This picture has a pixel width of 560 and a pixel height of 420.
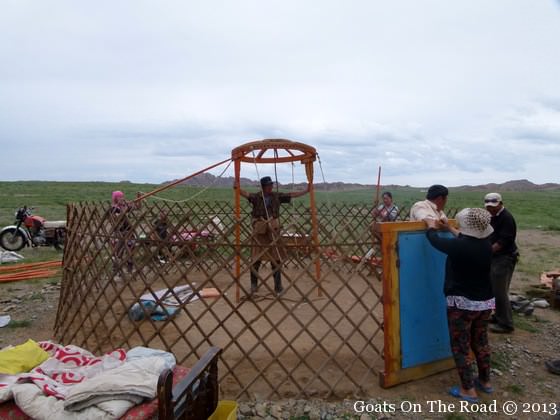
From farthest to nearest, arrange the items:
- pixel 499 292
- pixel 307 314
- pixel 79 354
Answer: pixel 307 314 → pixel 499 292 → pixel 79 354

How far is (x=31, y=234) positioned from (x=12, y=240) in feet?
1.00

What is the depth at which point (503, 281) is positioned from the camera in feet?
10.9

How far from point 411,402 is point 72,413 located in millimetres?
1801

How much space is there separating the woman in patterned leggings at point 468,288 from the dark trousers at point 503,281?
1.03 m

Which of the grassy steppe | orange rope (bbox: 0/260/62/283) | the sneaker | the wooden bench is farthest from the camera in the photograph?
the grassy steppe

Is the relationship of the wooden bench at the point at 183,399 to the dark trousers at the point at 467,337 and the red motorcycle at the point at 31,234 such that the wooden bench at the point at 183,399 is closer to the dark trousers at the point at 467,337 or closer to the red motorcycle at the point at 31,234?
the dark trousers at the point at 467,337

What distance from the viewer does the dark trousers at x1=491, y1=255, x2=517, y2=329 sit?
3268mm

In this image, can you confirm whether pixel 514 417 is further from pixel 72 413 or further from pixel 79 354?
pixel 79 354

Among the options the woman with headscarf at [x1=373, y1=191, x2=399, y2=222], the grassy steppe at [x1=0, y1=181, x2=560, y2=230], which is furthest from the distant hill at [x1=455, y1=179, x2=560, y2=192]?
the woman with headscarf at [x1=373, y1=191, x2=399, y2=222]

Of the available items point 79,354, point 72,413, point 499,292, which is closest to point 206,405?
point 72,413

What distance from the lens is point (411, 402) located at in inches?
95.7

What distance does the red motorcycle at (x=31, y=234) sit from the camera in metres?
7.27

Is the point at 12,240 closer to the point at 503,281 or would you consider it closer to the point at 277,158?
the point at 277,158

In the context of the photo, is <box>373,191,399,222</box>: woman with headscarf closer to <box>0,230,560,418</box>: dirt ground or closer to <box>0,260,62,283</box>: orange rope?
<box>0,230,560,418</box>: dirt ground
